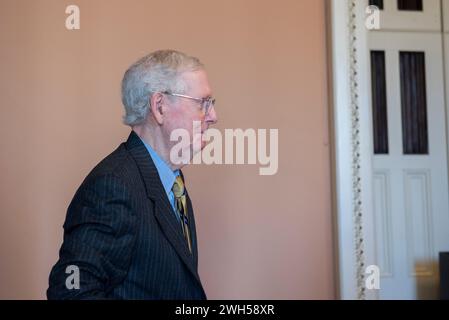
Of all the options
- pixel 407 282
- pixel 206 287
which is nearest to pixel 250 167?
pixel 206 287

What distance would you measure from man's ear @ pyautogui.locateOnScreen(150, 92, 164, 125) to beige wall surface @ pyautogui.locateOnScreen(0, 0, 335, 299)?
850mm

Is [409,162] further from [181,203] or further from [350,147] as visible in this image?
[181,203]

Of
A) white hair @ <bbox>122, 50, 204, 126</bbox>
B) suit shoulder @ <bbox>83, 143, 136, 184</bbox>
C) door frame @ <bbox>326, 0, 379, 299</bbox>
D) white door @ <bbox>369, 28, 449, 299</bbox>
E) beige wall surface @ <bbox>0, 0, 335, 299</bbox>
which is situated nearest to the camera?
suit shoulder @ <bbox>83, 143, 136, 184</bbox>

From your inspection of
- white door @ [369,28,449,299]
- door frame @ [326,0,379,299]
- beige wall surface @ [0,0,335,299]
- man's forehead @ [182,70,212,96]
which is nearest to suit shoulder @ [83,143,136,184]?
man's forehead @ [182,70,212,96]

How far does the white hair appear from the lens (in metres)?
1.42

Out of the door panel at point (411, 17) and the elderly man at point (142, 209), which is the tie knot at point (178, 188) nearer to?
the elderly man at point (142, 209)

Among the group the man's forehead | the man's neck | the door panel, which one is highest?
the door panel

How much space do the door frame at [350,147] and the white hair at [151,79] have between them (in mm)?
1104

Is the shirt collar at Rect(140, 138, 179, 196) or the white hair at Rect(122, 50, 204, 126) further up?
the white hair at Rect(122, 50, 204, 126)

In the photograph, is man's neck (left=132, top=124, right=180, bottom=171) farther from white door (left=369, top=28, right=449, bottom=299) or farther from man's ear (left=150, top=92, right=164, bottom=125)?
white door (left=369, top=28, right=449, bottom=299)

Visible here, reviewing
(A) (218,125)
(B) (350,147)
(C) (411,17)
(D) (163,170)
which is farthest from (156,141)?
(C) (411,17)

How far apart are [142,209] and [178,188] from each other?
0.97 ft

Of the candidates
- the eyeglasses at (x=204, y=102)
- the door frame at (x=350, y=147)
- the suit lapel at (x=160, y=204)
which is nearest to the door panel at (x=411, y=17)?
the door frame at (x=350, y=147)
